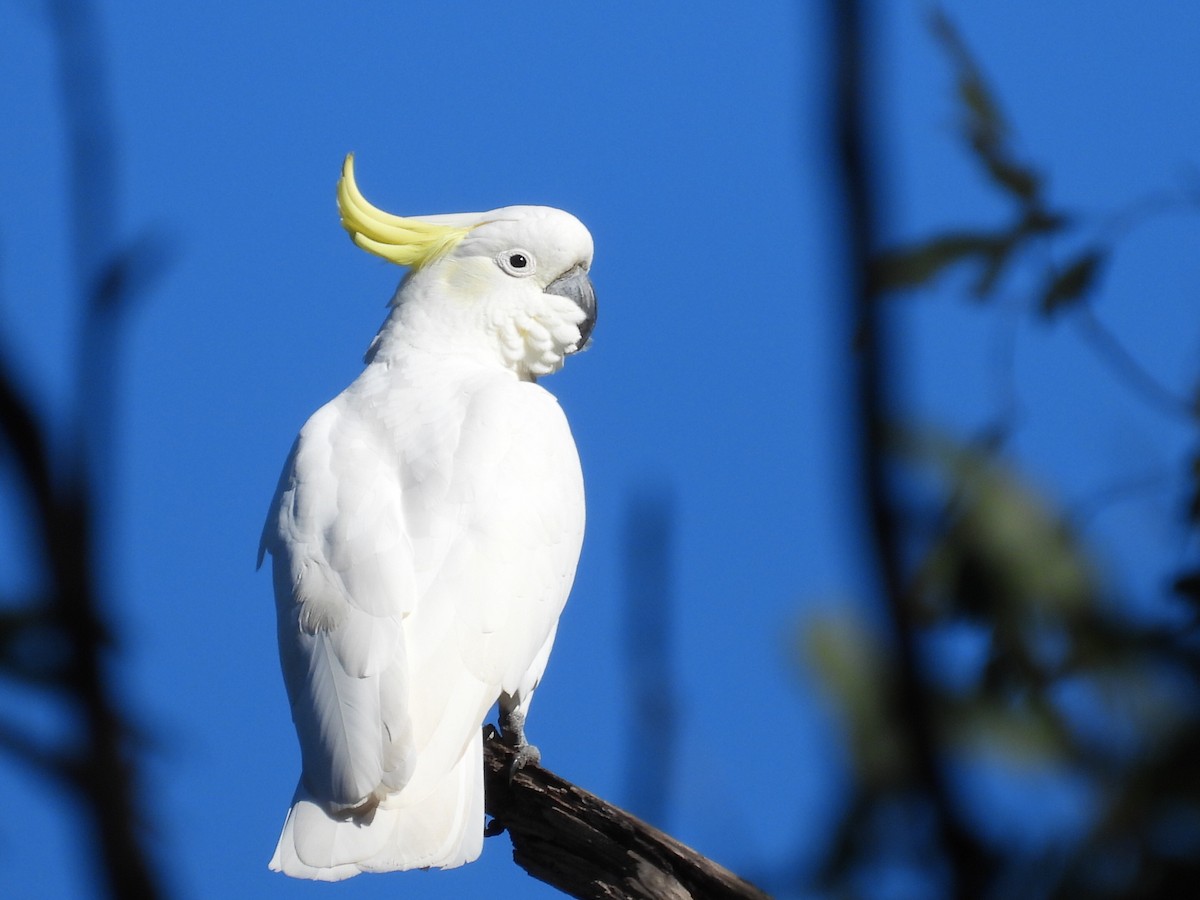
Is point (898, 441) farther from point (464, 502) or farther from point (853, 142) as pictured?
point (464, 502)

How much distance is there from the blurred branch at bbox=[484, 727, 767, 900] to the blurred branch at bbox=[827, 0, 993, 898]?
6.39 ft

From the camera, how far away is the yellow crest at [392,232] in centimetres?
362

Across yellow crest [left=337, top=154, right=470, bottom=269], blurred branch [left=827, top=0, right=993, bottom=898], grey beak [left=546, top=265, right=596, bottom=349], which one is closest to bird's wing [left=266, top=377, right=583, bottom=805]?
grey beak [left=546, top=265, right=596, bottom=349]

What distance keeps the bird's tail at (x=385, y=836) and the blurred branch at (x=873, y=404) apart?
2.03 meters

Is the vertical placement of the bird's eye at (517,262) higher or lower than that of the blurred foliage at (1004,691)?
higher

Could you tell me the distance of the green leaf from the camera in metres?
0.96

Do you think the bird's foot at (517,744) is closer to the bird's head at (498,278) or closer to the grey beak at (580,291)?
the bird's head at (498,278)

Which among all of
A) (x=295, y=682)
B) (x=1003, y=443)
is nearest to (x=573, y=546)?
(x=295, y=682)

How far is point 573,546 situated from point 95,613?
2.59 meters

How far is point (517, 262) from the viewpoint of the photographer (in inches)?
141

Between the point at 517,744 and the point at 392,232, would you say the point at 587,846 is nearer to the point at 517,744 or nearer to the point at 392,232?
the point at 517,744

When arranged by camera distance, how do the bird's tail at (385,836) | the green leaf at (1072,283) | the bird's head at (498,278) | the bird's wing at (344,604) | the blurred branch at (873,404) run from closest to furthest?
the blurred branch at (873,404), the green leaf at (1072,283), the bird's tail at (385,836), the bird's wing at (344,604), the bird's head at (498,278)

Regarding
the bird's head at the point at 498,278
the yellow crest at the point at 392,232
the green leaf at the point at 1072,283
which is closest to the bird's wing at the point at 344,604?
the bird's head at the point at 498,278

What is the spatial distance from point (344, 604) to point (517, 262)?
47.9 inches
